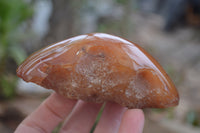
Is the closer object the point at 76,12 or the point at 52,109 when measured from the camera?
the point at 52,109

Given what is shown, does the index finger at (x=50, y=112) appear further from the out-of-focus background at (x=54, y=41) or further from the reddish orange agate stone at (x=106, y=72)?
the out-of-focus background at (x=54, y=41)

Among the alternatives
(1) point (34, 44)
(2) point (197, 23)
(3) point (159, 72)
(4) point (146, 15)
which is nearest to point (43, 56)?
(3) point (159, 72)

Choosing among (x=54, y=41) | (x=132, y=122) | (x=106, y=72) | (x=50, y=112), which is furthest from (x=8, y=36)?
(x=132, y=122)

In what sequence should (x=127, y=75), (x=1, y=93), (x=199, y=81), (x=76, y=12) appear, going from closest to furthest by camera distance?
(x=127, y=75)
(x=1, y=93)
(x=76, y=12)
(x=199, y=81)

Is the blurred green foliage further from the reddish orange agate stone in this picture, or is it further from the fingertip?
the fingertip

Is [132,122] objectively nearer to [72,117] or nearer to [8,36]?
[72,117]

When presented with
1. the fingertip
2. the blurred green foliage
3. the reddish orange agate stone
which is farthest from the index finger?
the blurred green foliage

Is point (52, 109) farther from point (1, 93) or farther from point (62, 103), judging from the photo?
point (1, 93)

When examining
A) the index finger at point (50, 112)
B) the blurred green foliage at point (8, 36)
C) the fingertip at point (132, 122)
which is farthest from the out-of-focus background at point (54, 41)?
the fingertip at point (132, 122)
